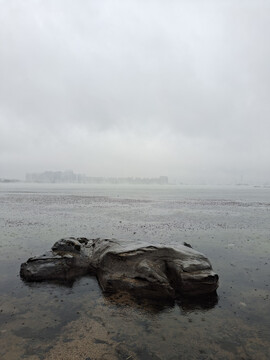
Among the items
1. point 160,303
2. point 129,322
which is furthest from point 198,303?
point 129,322

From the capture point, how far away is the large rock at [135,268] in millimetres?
13727

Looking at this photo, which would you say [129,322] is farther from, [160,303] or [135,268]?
[135,268]

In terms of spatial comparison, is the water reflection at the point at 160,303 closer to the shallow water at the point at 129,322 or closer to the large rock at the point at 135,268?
the shallow water at the point at 129,322

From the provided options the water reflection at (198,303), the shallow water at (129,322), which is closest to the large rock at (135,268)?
the water reflection at (198,303)

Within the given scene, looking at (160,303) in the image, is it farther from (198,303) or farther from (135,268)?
(135,268)

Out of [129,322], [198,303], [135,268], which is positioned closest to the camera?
[129,322]

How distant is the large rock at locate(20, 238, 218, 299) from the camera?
13727 mm

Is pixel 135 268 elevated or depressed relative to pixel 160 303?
elevated

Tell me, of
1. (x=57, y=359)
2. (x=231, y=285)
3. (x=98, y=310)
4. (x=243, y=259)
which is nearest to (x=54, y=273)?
(x=98, y=310)

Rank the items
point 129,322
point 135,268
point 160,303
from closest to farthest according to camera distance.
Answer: point 129,322 < point 160,303 < point 135,268

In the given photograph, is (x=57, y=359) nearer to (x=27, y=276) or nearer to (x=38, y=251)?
(x=27, y=276)

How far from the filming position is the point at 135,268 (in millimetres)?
14680

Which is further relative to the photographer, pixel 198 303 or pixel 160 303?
pixel 198 303

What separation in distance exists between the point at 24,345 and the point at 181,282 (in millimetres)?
8451
